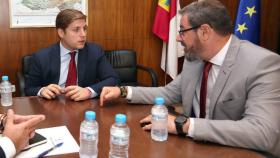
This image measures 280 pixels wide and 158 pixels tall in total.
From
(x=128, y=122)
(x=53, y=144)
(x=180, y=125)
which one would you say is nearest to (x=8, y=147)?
(x=53, y=144)

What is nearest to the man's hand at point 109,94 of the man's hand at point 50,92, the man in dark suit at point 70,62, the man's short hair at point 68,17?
the man's hand at point 50,92

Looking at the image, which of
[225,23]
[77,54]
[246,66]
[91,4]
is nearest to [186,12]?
[225,23]

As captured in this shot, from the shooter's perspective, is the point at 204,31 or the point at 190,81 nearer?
the point at 204,31

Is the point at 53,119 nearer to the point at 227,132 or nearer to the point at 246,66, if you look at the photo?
the point at 227,132

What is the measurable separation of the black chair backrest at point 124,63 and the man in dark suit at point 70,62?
2.65 ft

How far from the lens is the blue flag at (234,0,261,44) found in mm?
3980

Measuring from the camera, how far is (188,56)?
2096 millimetres

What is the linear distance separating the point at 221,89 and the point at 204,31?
1.13ft

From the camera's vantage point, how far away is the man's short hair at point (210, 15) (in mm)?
1883

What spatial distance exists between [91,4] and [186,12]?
7.30 feet

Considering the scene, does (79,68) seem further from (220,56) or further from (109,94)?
(220,56)

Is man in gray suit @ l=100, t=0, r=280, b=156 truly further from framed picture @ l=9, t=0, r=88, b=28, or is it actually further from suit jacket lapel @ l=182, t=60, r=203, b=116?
framed picture @ l=9, t=0, r=88, b=28

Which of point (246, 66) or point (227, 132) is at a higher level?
point (246, 66)

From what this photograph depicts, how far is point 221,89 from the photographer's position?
1.82 metres
